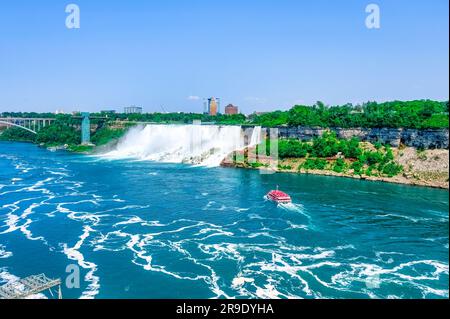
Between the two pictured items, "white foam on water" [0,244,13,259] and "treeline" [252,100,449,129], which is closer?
"white foam on water" [0,244,13,259]

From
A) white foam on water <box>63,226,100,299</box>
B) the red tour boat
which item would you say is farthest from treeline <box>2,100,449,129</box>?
white foam on water <box>63,226,100,299</box>

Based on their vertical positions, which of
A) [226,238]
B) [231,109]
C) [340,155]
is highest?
[231,109]

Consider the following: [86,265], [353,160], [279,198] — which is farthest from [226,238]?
[353,160]

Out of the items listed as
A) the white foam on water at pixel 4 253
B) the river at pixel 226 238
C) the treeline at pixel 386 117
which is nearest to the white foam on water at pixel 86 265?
the river at pixel 226 238

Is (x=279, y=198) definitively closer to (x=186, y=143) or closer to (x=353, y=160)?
(x=353, y=160)

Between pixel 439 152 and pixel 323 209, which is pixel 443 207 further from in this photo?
pixel 439 152

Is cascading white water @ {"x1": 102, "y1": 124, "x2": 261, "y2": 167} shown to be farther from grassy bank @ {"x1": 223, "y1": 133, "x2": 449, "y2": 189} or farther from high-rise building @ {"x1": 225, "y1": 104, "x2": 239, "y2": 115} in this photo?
high-rise building @ {"x1": 225, "y1": 104, "x2": 239, "y2": 115}

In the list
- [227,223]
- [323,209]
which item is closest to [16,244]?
[227,223]
